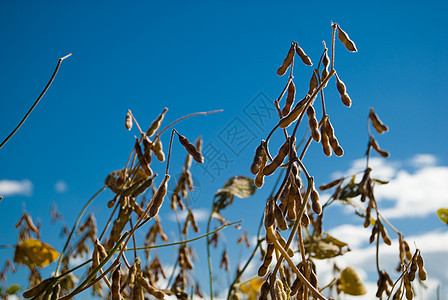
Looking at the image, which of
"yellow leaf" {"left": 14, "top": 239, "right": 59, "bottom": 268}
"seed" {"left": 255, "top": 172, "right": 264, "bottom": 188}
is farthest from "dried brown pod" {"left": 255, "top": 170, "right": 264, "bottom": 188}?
"yellow leaf" {"left": 14, "top": 239, "right": 59, "bottom": 268}

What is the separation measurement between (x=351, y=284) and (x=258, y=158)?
1.03m

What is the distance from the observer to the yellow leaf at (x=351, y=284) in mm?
1700

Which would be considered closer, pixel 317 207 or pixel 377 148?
pixel 317 207

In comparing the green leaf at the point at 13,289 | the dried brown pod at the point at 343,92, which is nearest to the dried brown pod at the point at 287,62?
the dried brown pod at the point at 343,92

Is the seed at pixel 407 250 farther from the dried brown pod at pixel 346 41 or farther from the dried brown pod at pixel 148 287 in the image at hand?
the dried brown pod at pixel 148 287

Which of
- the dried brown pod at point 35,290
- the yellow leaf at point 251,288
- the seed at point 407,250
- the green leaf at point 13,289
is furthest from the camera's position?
the yellow leaf at point 251,288

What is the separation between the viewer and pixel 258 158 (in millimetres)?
897

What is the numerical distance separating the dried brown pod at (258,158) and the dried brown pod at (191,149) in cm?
14

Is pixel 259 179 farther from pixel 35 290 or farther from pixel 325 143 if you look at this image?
pixel 35 290

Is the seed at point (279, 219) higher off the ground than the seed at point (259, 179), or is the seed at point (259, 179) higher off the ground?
the seed at point (259, 179)

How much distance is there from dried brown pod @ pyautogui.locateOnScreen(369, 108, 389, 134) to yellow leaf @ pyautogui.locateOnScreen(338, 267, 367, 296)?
60cm

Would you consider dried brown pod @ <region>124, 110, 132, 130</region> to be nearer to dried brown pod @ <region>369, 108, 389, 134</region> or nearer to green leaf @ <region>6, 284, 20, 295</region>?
dried brown pod @ <region>369, 108, 389, 134</region>

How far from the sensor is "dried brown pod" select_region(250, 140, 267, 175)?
0.89 metres

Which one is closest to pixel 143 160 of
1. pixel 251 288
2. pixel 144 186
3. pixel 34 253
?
pixel 144 186
